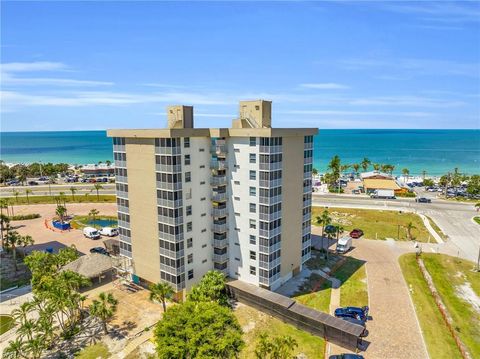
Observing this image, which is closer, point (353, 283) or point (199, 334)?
point (199, 334)

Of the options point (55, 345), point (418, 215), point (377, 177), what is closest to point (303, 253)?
point (55, 345)

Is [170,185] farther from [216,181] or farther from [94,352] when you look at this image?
[94,352]

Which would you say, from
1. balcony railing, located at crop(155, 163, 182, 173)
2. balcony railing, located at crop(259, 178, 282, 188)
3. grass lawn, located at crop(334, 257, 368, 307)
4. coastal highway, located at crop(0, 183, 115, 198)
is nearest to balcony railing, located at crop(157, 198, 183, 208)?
balcony railing, located at crop(155, 163, 182, 173)

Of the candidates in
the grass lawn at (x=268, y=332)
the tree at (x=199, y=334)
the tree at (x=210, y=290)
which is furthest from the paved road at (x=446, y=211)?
the tree at (x=199, y=334)

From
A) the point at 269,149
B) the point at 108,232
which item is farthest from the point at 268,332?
the point at 108,232

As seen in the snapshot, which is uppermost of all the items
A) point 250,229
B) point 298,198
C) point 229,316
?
point 298,198

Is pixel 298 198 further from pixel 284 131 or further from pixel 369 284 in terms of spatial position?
pixel 369 284

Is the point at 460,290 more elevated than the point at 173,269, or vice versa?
the point at 173,269

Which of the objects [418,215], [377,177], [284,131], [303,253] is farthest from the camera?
[377,177]
